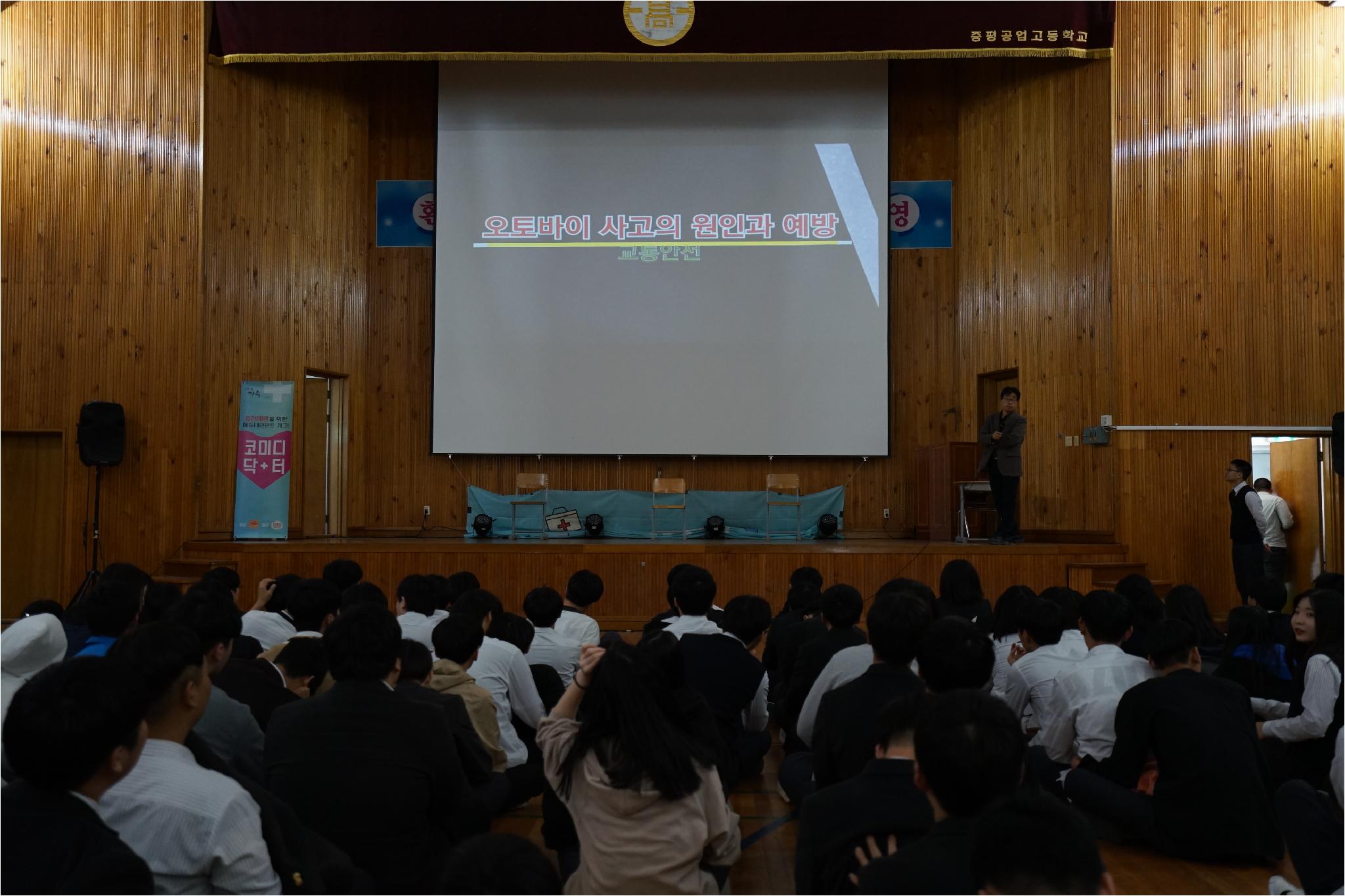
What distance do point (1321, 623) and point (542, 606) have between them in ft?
9.05

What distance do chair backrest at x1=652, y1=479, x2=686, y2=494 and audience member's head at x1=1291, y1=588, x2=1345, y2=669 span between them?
6.54m

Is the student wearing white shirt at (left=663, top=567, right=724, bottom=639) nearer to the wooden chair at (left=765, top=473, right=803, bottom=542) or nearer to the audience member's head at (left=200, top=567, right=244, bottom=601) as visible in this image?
the audience member's head at (left=200, top=567, right=244, bottom=601)

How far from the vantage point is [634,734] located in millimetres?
1957

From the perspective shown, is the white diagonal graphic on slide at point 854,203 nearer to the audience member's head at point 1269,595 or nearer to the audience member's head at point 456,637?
the audience member's head at point 1269,595

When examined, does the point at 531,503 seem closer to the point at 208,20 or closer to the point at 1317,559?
the point at 208,20

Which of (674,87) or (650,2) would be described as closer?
(650,2)

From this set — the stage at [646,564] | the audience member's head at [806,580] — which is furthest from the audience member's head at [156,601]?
the stage at [646,564]

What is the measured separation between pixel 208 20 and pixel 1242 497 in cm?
949

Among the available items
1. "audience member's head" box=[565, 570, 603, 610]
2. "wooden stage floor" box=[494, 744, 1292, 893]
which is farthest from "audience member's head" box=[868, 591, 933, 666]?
"audience member's head" box=[565, 570, 603, 610]

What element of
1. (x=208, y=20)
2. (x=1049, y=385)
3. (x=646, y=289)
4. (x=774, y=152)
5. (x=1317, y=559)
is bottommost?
(x=1317, y=559)

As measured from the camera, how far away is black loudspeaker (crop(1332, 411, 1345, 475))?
8.17 metres

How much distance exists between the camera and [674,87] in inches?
421

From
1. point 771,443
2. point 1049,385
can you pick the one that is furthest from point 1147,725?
point 771,443

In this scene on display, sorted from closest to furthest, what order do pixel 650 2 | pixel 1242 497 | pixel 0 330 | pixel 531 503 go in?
pixel 1242 497 < pixel 0 330 < pixel 650 2 < pixel 531 503
